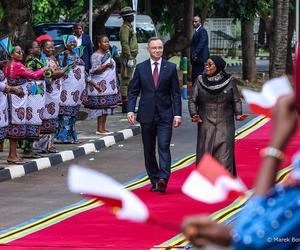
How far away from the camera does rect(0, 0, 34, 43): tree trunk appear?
20.8 m

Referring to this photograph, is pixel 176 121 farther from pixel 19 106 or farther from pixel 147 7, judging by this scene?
pixel 147 7

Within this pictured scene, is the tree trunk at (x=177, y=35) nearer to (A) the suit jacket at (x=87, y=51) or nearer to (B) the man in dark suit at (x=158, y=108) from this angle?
(A) the suit jacket at (x=87, y=51)

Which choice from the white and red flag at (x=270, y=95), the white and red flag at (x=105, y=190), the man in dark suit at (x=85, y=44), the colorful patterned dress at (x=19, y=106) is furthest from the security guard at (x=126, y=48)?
the white and red flag at (x=105, y=190)

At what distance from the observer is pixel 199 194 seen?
405 cm

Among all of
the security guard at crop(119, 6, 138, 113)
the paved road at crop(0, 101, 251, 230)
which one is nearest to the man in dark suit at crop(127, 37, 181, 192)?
the paved road at crop(0, 101, 251, 230)

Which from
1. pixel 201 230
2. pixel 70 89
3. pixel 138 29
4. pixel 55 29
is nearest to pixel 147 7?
pixel 138 29

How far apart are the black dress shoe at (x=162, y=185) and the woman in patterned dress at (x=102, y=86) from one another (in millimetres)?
5834

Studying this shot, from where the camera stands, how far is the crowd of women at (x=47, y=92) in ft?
48.8

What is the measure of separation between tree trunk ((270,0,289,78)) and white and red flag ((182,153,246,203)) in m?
28.4

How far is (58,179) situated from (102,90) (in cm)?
468

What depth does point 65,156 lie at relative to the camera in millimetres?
16812

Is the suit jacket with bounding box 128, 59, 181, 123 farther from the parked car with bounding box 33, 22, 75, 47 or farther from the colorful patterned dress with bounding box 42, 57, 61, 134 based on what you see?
the parked car with bounding box 33, 22, 75, 47

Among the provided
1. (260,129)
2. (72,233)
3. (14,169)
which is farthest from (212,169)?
(260,129)

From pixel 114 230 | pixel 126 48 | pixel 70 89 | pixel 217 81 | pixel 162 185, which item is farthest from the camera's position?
pixel 126 48
